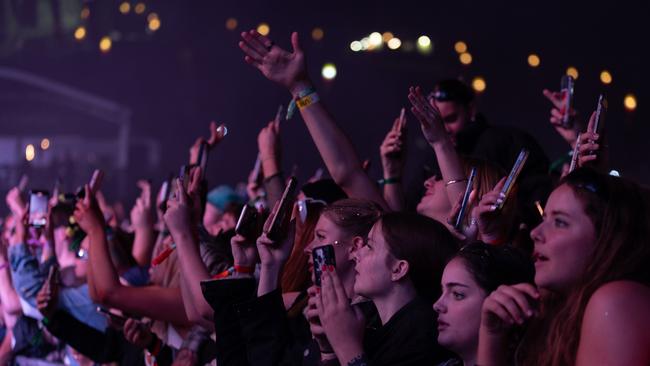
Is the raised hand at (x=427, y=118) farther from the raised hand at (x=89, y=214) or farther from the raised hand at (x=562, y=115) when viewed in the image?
the raised hand at (x=89, y=214)

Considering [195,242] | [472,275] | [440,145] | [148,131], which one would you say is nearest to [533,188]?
[440,145]

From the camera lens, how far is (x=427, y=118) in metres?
3.63

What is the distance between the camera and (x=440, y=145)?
360 cm

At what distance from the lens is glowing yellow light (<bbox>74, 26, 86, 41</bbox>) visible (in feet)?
54.2

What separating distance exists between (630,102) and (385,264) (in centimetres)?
555

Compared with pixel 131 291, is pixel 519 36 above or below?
above

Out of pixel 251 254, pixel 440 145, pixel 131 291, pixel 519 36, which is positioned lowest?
pixel 131 291

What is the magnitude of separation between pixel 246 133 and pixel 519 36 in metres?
7.19

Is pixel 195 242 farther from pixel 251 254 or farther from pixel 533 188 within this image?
pixel 533 188

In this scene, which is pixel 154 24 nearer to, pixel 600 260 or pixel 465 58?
pixel 465 58

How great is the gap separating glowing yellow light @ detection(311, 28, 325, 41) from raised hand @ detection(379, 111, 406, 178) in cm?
920

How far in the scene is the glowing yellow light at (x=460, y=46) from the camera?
1089 cm

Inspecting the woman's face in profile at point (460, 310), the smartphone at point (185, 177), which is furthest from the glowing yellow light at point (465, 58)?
the woman's face in profile at point (460, 310)

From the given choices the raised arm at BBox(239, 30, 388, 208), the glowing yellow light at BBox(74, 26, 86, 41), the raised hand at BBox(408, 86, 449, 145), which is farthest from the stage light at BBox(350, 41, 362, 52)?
the raised hand at BBox(408, 86, 449, 145)
